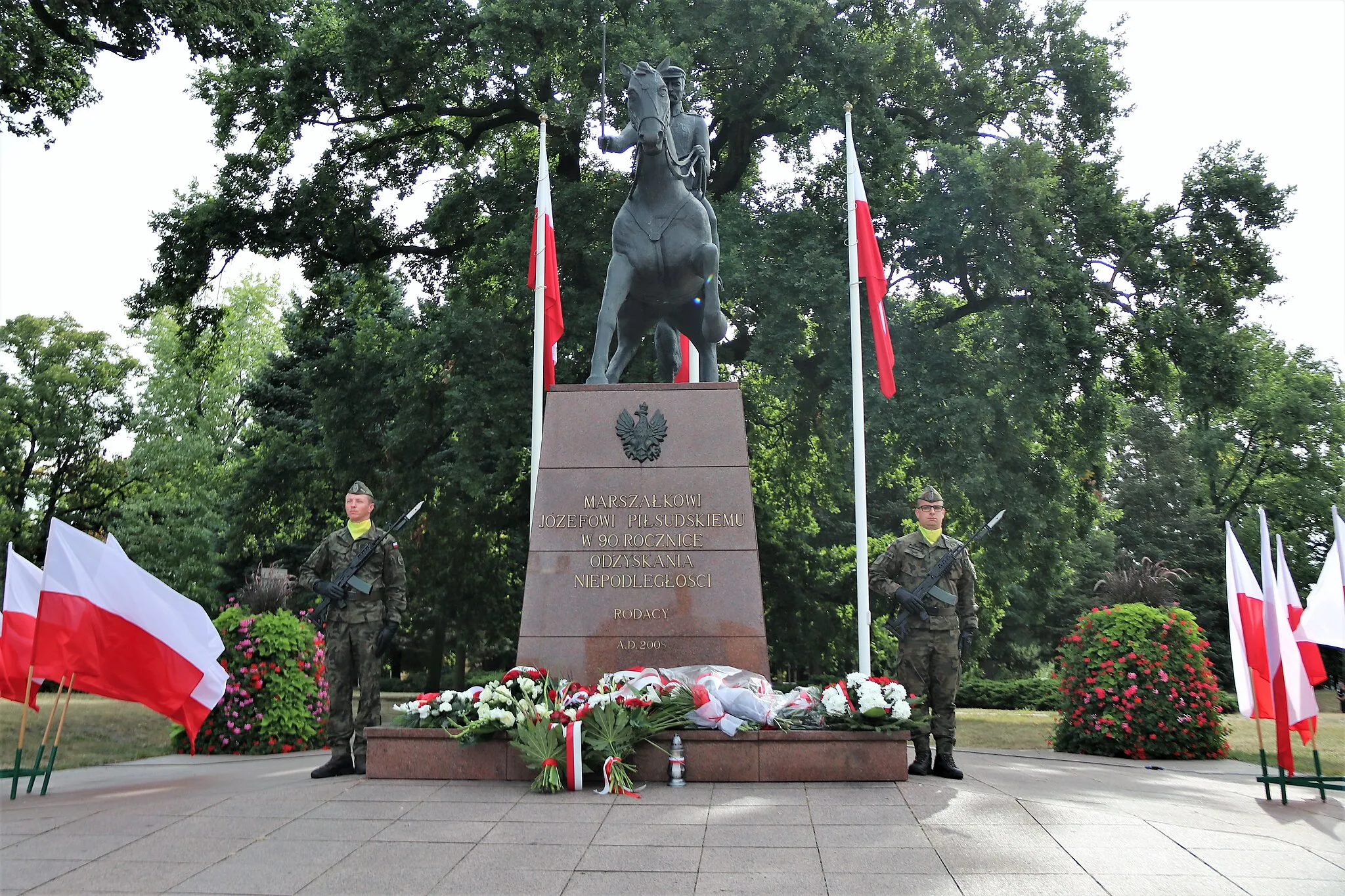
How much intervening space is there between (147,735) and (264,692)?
3.29 meters

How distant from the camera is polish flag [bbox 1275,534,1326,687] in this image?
7.01 m

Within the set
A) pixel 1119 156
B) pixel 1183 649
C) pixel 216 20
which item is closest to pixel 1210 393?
pixel 1119 156

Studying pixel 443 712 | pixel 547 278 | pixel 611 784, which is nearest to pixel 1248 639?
pixel 611 784

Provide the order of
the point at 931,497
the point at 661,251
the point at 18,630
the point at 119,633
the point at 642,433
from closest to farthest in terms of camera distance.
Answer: the point at 119,633
the point at 18,630
the point at 931,497
the point at 642,433
the point at 661,251

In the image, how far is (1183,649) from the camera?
10.5 meters

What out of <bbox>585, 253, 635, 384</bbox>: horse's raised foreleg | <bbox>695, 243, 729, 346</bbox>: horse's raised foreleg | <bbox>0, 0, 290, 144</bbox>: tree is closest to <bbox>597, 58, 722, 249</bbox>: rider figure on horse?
<bbox>695, 243, 729, 346</bbox>: horse's raised foreleg

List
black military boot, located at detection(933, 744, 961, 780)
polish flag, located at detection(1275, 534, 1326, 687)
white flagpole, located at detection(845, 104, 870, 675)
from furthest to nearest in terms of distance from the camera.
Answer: white flagpole, located at detection(845, 104, 870, 675)
black military boot, located at detection(933, 744, 961, 780)
polish flag, located at detection(1275, 534, 1326, 687)

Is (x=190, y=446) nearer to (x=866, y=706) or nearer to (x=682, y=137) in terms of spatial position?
(x=682, y=137)

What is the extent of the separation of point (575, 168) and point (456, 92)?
2380 mm

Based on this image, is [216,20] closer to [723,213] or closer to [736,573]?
[723,213]

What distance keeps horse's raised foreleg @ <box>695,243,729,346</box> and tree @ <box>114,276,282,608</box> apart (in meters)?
19.7

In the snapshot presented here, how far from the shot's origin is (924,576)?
762 cm

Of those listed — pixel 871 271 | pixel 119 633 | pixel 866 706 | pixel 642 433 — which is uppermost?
pixel 871 271

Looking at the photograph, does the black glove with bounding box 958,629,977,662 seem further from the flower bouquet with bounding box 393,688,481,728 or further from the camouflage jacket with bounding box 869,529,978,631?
the flower bouquet with bounding box 393,688,481,728
